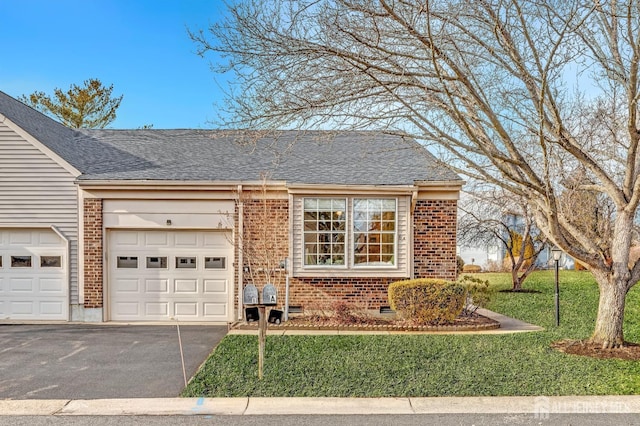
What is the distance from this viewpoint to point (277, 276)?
10.8 meters

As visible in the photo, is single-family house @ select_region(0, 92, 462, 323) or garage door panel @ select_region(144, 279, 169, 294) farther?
garage door panel @ select_region(144, 279, 169, 294)

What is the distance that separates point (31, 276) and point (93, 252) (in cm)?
166

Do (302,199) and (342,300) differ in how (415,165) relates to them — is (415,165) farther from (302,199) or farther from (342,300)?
(342,300)

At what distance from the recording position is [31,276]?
10914 millimetres

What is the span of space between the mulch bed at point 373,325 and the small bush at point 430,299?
0.18 m

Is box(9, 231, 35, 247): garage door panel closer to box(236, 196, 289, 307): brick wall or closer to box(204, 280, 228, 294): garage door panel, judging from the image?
box(204, 280, 228, 294): garage door panel

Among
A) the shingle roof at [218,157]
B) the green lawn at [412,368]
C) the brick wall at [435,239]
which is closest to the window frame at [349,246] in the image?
the shingle roof at [218,157]

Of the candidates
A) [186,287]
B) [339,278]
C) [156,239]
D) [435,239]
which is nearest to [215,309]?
[186,287]

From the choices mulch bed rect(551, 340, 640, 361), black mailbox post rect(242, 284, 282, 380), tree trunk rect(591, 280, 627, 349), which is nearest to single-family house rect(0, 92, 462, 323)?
mulch bed rect(551, 340, 640, 361)

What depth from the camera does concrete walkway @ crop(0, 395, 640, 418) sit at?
5387mm

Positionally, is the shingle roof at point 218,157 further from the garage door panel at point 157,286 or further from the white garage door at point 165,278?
the garage door panel at point 157,286

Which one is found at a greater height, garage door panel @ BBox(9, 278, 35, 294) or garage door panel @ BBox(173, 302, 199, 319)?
garage door panel @ BBox(9, 278, 35, 294)

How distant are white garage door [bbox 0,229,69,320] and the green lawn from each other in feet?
16.6

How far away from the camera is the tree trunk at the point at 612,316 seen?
7.55 metres
